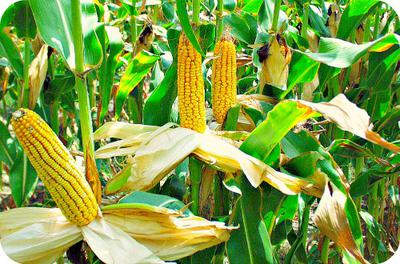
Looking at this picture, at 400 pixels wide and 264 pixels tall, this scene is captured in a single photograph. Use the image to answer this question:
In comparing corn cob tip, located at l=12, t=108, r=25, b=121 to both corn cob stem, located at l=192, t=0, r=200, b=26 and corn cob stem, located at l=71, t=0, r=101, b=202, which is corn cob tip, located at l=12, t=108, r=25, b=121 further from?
corn cob stem, located at l=192, t=0, r=200, b=26

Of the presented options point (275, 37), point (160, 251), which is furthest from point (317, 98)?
point (160, 251)

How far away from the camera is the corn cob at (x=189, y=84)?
6.02 ft

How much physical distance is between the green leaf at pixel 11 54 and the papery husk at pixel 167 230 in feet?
3.47

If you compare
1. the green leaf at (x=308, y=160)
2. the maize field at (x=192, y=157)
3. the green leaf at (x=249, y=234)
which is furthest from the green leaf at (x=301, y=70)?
the green leaf at (x=249, y=234)

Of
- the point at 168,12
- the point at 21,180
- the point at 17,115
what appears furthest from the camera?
the point at 168,12

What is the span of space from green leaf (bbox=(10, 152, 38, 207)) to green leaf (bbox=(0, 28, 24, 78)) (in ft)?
1.35

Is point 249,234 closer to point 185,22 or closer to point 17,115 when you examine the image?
point 185,22

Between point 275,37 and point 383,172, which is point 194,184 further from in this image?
point 383,172

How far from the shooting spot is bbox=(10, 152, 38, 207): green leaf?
253 cm

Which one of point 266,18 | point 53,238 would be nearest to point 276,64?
point 266,18

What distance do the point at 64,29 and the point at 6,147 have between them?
1209 mm

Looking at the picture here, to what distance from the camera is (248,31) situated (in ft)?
8.38

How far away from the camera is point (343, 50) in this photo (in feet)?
6.32

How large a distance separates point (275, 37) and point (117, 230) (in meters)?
1.03
